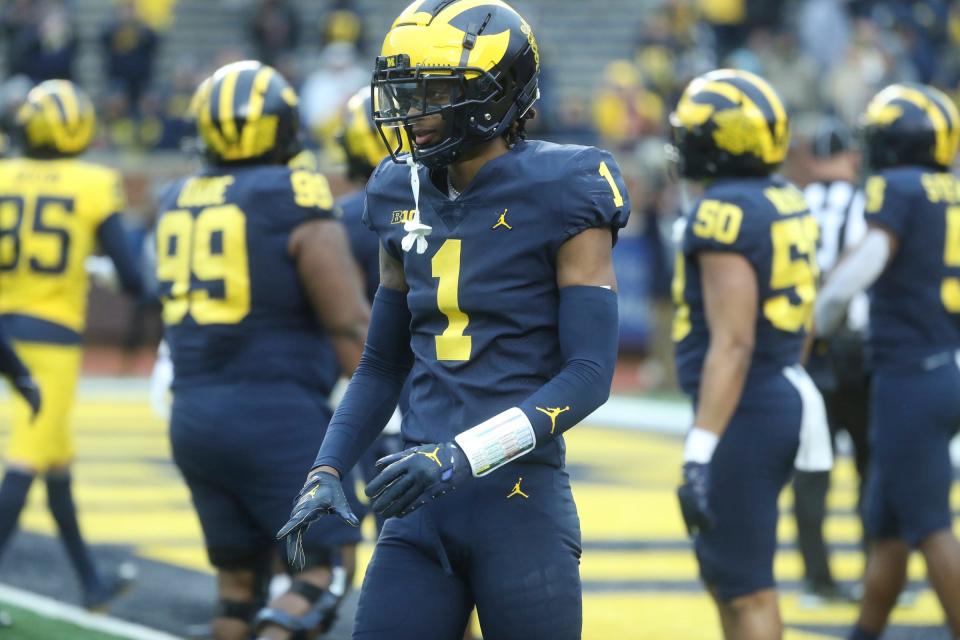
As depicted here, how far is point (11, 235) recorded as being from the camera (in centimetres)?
666

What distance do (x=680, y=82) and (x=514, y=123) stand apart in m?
13.5

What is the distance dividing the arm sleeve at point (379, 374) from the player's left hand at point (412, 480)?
0.45 meters

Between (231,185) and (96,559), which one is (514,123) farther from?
(96,559)

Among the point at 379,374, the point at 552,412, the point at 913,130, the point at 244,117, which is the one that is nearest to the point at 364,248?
the point at 244,117

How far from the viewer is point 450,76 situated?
340cm

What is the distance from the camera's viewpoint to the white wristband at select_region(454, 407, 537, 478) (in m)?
3.25

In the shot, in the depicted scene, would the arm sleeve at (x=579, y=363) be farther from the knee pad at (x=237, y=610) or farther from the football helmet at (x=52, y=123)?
the football helmet at (x=52, y=123)

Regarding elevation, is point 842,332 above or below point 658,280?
above

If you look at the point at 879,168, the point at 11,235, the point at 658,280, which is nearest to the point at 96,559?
the point at 11,235

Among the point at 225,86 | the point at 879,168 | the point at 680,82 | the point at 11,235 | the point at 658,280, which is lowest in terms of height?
the point at 658,280

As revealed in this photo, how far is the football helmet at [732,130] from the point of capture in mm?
5000

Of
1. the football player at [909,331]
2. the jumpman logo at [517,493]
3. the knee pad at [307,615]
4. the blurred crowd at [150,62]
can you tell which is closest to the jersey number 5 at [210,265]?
the knee pad at [307,615]

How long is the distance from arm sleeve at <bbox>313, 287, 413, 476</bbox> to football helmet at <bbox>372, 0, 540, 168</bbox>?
40 cm

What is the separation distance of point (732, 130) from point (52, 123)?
3.06m
